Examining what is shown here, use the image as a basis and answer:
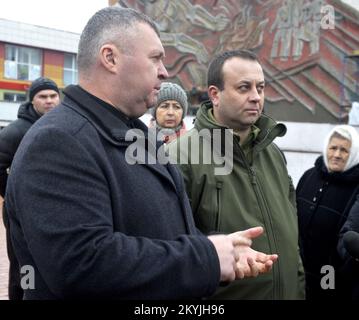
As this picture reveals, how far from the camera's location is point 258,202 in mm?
2303

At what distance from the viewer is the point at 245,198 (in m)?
2.30

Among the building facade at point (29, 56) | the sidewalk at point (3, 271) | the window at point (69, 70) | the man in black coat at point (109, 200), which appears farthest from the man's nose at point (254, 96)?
the window at point (69, 70)

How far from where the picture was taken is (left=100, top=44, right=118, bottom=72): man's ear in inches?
59.4

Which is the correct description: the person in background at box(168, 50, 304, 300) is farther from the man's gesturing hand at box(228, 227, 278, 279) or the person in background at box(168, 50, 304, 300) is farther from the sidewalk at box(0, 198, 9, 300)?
the sidewalk at box(0, 198, 9, 300)

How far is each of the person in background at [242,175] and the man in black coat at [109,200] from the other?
2.03ft

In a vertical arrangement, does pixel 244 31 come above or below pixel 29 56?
below

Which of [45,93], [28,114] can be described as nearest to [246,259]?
[28,114]

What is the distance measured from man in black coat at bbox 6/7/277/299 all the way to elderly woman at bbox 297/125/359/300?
5.92 ft

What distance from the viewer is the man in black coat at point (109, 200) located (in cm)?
124

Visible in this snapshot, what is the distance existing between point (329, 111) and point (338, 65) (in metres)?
0.97

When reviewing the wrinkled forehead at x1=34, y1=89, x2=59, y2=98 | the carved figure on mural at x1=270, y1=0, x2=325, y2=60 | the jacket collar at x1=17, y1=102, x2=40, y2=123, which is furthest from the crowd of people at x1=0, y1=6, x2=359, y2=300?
the carved figure on mural at x1=270, y1=0, x2=325, y2=60

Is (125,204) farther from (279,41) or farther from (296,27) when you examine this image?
(279,41)

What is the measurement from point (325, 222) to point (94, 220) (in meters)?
2.30

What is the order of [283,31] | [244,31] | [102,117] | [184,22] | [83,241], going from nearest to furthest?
[83,241], [102,117], [283,31], [244,31], [184,22]
